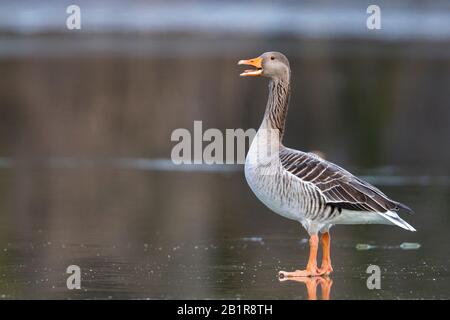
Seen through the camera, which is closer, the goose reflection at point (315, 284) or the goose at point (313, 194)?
the goose reflection at point (315, 284)

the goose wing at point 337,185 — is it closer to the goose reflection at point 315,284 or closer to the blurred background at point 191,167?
the blurred background at point 191,167

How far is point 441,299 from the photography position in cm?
884

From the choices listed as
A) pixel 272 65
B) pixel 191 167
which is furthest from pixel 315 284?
pixel 191 167

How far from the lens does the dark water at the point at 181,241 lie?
9.29 metres

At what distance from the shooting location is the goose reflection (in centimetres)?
897

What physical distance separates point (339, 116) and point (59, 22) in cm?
3506

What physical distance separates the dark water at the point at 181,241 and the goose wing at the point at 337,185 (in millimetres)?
616

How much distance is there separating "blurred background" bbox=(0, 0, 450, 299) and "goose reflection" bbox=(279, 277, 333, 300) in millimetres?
116

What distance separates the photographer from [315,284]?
949 centimetres

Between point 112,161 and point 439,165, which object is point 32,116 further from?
point 439,165

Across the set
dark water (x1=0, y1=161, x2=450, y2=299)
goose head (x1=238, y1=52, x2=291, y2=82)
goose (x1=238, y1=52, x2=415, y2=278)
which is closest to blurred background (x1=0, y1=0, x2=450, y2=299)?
dark water (x1=0, y1=161, x2=450, y2=299)

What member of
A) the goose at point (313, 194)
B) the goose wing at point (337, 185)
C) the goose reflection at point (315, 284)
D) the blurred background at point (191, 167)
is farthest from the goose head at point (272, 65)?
the goose reflection at point (315, 284)

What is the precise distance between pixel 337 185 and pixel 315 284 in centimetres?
110

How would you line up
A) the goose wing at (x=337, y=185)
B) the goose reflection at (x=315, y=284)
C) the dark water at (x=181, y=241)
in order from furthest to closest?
the goose wing at (x=337, y=185) < the dark water at (x=181, y=241) < the goose reflection at (x=315, y=284)
